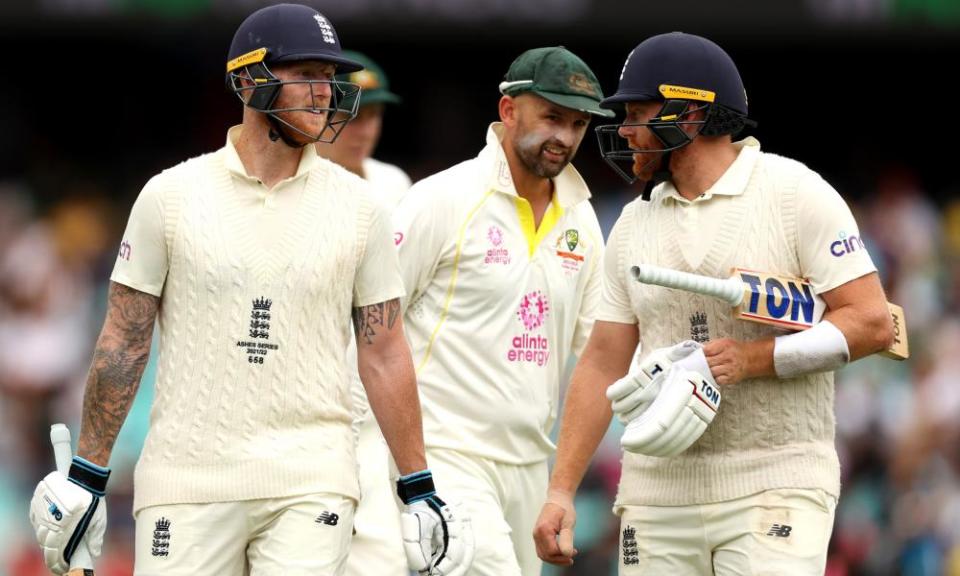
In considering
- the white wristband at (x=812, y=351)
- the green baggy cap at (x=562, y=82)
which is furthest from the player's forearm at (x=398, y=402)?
the green baggy cap at (x=562, y=82)

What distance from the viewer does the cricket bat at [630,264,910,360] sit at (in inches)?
217

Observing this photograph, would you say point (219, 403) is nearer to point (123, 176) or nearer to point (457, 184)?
point (457, 184)

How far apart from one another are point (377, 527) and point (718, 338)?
1684mm

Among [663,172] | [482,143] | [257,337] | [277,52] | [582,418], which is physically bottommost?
[582,418]

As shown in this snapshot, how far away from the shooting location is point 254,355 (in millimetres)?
5430

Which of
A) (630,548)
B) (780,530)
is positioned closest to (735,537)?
(780,530)

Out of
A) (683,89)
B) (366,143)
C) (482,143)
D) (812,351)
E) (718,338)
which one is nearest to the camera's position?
(812,351)

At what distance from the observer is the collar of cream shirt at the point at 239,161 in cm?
559

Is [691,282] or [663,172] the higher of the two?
[663,172]

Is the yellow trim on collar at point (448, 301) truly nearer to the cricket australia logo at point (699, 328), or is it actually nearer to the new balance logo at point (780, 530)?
the cricket australia logo at point (699, 328)

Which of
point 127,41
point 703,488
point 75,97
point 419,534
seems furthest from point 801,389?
point 75,97

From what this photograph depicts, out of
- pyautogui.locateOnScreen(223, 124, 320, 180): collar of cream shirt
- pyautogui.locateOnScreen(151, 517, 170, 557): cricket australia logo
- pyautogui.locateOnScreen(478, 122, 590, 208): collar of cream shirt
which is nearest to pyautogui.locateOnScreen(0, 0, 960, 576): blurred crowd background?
pyautogui.locateOnScreen(478, 122, 590, 208): collar of cream shirt

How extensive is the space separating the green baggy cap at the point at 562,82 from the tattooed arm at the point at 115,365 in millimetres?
2122

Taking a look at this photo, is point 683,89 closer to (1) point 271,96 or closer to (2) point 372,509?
(1) point 271,96
